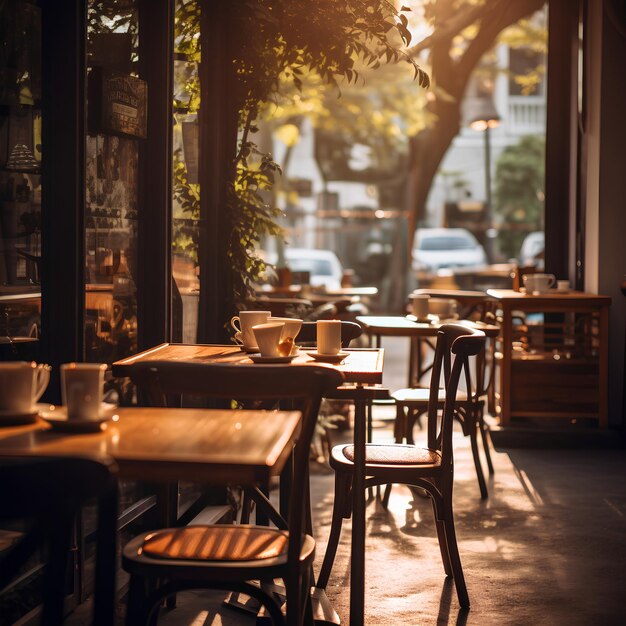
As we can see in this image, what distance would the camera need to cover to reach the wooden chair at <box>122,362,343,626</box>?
2.69m

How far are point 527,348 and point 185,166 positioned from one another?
3.57 meters

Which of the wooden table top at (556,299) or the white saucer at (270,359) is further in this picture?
the wooden table top at (556,299)

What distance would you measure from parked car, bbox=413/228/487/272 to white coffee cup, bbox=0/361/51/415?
21792mm

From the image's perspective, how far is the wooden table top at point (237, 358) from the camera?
11.4 feet

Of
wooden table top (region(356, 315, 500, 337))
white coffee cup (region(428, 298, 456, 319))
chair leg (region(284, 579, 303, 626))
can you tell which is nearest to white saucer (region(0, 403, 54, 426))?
chair leg (region(284, 579, 303, 626))

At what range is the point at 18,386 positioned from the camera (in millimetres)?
2576

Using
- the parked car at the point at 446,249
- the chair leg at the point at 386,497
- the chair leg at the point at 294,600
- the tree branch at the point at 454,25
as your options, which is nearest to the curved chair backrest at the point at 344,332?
the chair leg at the point at 386,497

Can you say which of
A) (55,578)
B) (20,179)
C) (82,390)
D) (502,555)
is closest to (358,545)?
(502,555)

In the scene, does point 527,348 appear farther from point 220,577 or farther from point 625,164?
point 220,577

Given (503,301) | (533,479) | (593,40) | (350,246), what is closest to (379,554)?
(533,479)

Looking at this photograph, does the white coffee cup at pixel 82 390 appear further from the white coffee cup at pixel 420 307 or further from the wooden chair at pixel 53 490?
the white coffee cup at pixel 420 307

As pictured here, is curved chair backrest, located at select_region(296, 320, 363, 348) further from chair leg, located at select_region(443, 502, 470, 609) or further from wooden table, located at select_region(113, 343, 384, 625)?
chair leg, located at select_region(443, 502, 470, 609)

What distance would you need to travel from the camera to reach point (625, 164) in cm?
796

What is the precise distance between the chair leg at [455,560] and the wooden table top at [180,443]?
5.42 ft
